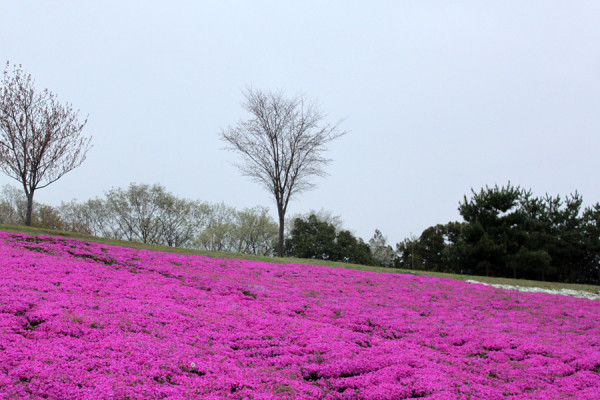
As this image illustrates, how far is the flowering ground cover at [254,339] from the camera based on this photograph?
21.3 ft

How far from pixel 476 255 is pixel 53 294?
131ft

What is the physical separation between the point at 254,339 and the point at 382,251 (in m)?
71.9

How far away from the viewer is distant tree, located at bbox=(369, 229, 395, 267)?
3063 inches

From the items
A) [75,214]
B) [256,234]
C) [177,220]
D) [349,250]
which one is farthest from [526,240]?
[75,214]

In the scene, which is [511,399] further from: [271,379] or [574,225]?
[574,225]

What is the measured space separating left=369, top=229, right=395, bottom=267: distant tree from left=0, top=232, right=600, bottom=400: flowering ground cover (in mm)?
60891

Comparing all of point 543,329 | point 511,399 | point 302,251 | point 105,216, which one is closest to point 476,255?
point 302,251

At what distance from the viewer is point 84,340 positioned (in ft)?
24.7

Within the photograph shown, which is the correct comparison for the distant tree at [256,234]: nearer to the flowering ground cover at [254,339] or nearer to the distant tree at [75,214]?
the distant tree at [75,214]

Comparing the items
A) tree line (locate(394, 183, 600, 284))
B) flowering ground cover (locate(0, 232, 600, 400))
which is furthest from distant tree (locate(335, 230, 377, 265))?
flowering ground cover (locate(0, 232, 600, 400))

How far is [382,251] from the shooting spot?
7888cm

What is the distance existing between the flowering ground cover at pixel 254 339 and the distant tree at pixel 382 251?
60891 mm

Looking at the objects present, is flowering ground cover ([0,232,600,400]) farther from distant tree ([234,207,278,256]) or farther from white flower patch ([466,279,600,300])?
distant tree ([234,207,278,256])

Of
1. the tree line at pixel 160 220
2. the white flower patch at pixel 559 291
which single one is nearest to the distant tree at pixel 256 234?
the tree line at pixel 160 220
